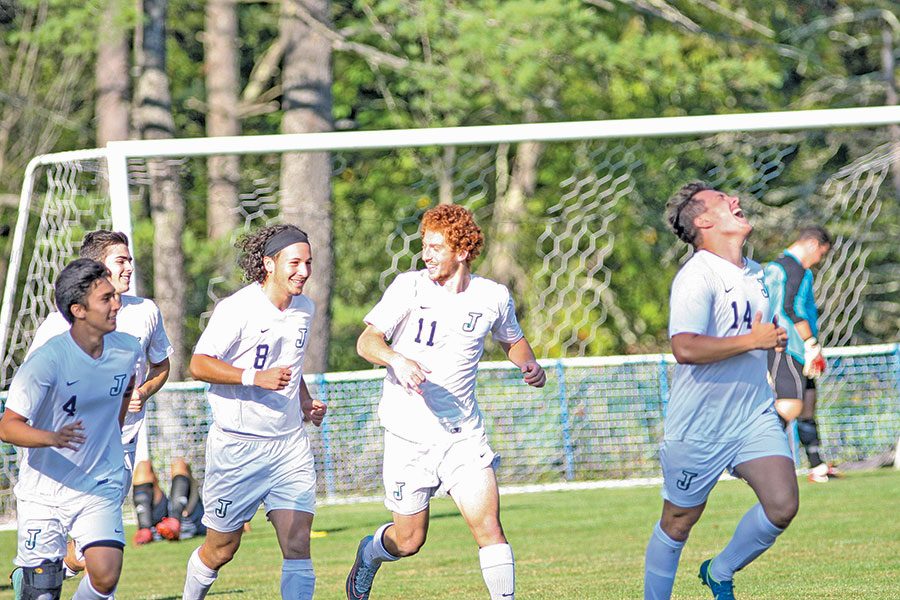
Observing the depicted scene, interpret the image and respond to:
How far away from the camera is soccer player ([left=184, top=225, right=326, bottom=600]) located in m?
7.32

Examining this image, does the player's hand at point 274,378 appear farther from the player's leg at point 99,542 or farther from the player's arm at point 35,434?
the player's arm at point 35,434

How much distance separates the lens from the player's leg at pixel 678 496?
22.6 ft

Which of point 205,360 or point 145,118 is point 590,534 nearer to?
point 205,360

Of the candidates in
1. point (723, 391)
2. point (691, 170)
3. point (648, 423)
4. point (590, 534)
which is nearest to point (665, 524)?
point (723, 391)

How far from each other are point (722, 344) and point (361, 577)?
240 cm

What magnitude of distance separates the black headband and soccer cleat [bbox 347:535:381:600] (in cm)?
160

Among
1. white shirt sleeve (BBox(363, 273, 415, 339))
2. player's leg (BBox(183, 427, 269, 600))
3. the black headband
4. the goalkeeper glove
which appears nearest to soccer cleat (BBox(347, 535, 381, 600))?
player's leg (BBox(183, 427, 269, 600))

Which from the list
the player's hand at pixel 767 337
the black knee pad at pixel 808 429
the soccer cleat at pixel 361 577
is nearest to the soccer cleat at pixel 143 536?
the soccer cleat at pixel 361 577

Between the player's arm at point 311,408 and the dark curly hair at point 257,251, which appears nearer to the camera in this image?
the dark curly hair at point 257,251

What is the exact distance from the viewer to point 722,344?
664cm

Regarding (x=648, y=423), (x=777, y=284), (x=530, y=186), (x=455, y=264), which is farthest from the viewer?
(x=530, y=186)

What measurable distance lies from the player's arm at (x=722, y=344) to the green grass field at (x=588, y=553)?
1.97 metres

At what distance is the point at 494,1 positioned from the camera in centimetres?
1930

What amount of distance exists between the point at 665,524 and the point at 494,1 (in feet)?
43.5
